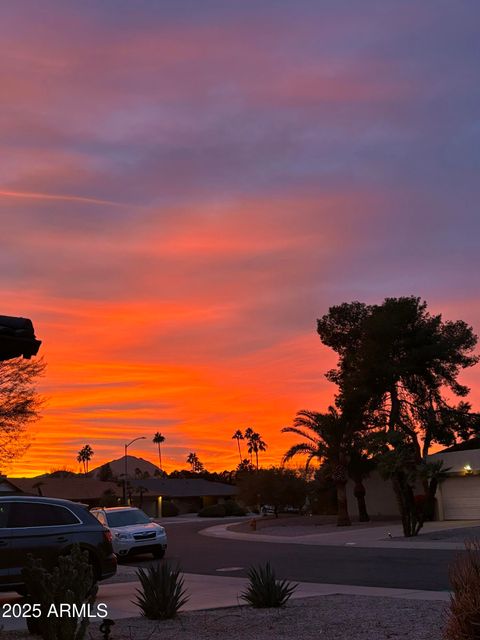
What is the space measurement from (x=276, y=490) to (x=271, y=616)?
5254cm

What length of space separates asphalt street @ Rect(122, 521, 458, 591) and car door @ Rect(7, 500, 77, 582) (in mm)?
2183

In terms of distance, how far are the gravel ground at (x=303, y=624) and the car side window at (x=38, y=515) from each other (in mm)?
3312

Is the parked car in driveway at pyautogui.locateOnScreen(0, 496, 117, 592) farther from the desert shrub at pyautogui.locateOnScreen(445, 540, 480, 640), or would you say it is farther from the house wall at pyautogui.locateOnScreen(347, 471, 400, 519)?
the house wall at pyautogui.locateOnScreen(347, 471, 400, 519)

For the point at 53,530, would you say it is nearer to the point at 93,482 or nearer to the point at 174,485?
the point at 93,482

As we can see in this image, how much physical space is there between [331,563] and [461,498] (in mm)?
24125

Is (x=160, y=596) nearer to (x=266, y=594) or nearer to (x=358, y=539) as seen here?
(x=266, y=594)

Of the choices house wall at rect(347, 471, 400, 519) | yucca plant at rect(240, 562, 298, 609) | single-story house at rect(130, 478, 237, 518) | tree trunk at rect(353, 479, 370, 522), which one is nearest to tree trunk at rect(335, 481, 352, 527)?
tree trunk at rect(353, 479, 370, 522)

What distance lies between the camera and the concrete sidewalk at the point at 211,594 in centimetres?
1225

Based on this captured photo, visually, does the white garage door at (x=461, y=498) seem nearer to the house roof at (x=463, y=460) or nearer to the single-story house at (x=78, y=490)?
the house roof at (x=463, y=460)

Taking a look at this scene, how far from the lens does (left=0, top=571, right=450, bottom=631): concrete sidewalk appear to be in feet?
40.2

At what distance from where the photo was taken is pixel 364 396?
47750 millimetres

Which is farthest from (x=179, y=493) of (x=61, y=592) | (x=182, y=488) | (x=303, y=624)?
(x=61, y=592)

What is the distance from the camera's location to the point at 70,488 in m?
91.8

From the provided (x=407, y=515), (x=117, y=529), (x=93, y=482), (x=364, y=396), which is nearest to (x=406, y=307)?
(x=364, y=396)
